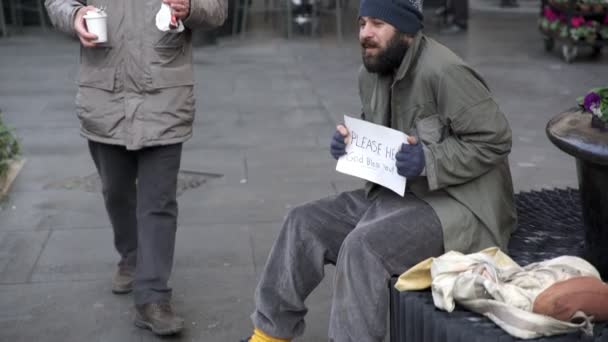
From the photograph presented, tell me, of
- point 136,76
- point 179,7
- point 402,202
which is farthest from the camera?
point 136,76

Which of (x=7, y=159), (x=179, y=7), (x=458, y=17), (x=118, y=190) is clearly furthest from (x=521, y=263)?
(x=458, y=17)

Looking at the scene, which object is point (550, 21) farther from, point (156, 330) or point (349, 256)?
point (349, 256)

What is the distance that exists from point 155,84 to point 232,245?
56.3 inches

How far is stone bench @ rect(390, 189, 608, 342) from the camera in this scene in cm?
275

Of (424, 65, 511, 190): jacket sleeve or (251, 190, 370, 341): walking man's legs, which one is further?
(251, 190, 370, 341): walking man's legs

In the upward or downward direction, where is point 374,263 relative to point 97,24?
downward

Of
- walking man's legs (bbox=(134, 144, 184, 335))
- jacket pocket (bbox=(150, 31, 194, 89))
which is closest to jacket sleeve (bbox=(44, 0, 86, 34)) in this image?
jacket pocket (bbox=(150, 31, 194, 89))

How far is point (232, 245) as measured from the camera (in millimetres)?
5254

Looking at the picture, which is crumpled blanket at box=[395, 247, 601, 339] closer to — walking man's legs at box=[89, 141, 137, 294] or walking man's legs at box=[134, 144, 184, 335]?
walking man's legs at box=[134, 144, 184, 335]

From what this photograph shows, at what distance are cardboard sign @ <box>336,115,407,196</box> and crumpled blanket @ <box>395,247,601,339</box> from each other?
1.35 ft

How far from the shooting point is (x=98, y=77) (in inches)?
162

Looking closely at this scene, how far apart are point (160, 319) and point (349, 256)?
Answer: 4.01 ft

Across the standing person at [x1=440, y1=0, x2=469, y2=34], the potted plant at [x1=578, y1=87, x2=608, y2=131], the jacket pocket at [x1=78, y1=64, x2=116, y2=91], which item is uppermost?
the potted plant at [x1=578, y1=87, x2=608, y2=131]

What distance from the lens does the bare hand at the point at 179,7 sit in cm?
393
